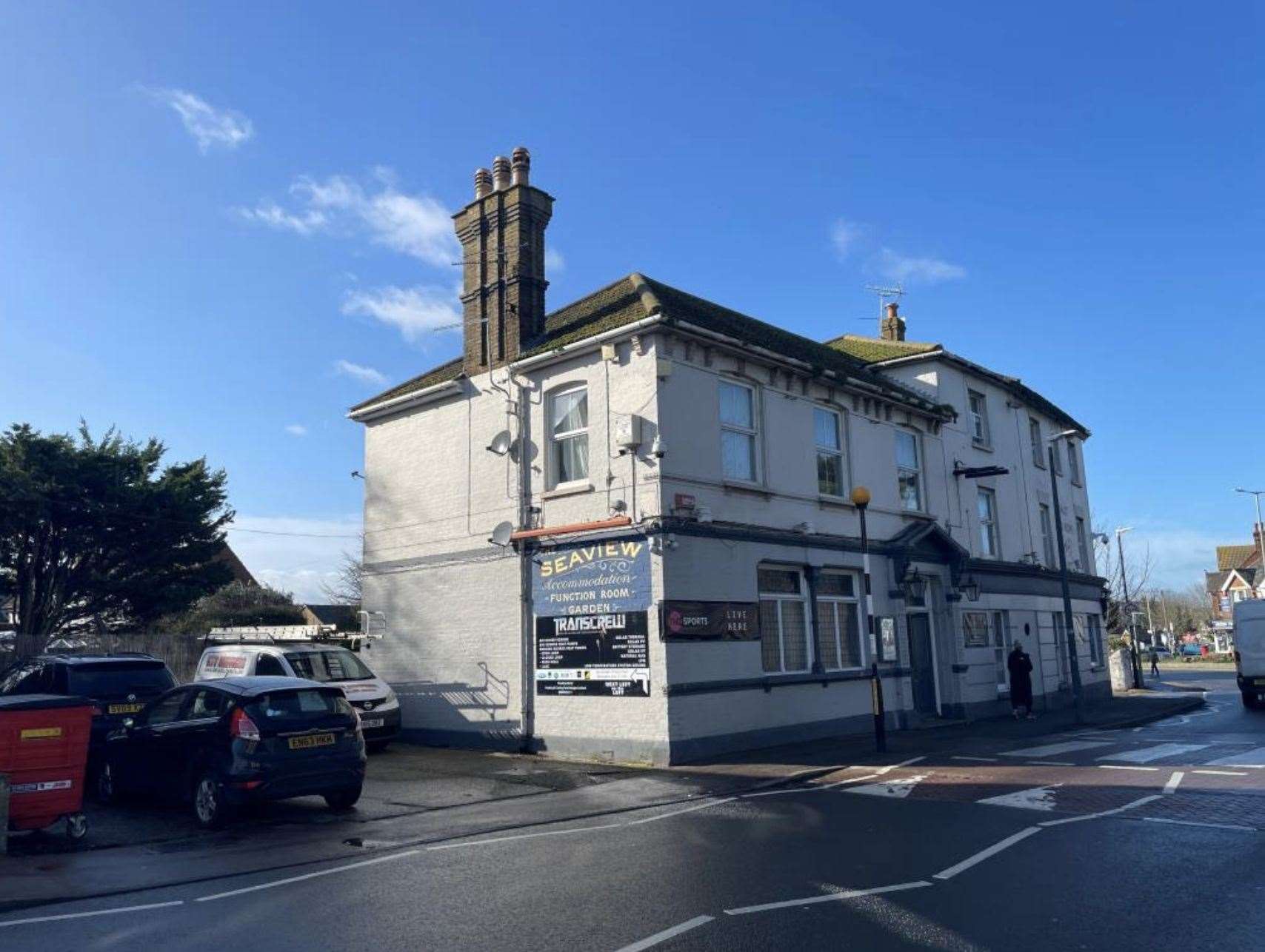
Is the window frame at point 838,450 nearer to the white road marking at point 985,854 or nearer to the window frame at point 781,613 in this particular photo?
the window frame at point 781,613

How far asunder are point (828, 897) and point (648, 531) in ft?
29.0

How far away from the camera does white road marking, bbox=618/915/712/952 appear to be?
5.84 meters

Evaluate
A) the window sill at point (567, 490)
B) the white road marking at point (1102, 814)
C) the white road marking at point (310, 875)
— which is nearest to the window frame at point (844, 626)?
the window sill at point (567, 490)

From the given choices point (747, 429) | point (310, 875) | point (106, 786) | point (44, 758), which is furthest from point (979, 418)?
point (44, 758)

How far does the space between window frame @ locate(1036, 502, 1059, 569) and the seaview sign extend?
17277 mm

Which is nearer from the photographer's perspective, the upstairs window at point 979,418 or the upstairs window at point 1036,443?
the upstairs window at point 979,418

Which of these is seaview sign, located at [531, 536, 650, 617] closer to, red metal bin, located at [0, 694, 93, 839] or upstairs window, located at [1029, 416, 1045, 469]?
red metal bin, located at [0, 694, 93, 839]

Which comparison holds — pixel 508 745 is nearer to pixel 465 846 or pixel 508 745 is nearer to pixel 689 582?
pixel 689 582

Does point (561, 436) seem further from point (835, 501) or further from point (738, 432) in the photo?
point (835, 501)

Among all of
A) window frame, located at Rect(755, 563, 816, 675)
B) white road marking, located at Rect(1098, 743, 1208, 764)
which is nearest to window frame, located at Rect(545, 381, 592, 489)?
window frame, located at Rect(755, 563, 816, 675)

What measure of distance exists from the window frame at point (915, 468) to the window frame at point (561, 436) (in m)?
8.11

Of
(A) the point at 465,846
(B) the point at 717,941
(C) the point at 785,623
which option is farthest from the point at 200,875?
(C) the point at 785,623

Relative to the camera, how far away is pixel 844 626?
19406mm

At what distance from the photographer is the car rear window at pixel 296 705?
10.7 meters
